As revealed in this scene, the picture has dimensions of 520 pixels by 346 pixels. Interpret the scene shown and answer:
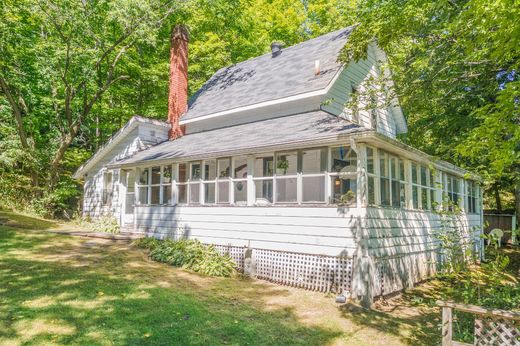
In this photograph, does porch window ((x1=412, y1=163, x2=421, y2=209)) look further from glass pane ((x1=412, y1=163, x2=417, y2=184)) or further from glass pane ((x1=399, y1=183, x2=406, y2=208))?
glass pane ((x1=399, y1=183, x2=406, y2=208))

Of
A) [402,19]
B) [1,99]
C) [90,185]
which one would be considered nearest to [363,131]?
[402,19]

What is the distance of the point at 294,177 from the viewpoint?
32.5 feet

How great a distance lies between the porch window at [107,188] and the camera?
18000 mm

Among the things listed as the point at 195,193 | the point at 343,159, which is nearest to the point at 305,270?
the point at 343,159

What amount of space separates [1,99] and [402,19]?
20.7m

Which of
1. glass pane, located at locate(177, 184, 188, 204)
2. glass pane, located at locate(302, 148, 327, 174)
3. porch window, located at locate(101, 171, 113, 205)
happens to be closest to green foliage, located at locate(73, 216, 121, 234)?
porch window, located at locate(101, 171, 113, 205)

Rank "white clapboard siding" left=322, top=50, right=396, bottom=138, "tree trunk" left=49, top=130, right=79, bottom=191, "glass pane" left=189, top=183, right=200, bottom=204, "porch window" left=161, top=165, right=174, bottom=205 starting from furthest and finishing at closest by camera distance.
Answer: "tree trunk" left=49, top=130, right=79, bottom=191 → "porch window" left=161, top=165, right=174, bottom=205 → "glass pane" left=189, top=183, right=200, bottom=204 → "white clapboard siding" left=322, top=50, right=396, bottom=138

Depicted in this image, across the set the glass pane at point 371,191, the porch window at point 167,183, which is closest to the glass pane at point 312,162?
the glass pane at point 371,191

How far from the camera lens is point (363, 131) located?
27.1ft

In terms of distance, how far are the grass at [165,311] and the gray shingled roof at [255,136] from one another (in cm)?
379

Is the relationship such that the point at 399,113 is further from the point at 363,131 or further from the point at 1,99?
the point at 1,99

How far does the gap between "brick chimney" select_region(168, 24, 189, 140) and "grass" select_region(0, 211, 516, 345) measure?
831cm

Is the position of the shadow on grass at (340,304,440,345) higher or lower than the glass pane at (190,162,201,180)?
lower

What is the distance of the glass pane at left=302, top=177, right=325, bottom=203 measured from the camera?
11.4 meters
